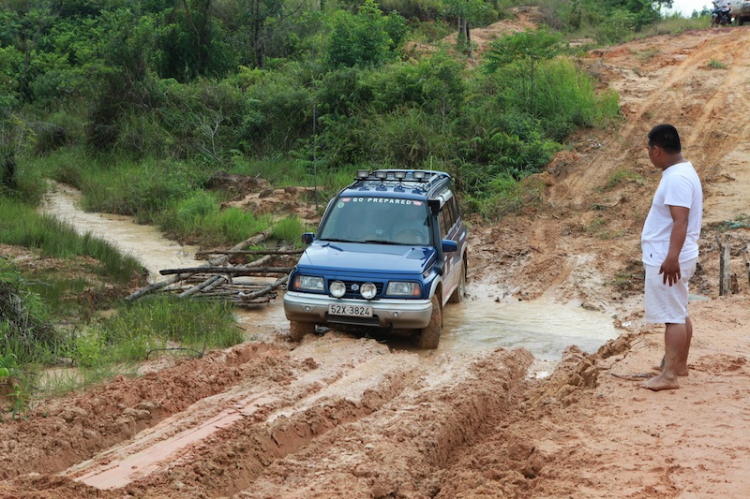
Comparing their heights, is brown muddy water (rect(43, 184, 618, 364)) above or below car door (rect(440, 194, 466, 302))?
below

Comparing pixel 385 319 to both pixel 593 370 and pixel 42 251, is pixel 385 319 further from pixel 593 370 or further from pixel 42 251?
pixel 42 251

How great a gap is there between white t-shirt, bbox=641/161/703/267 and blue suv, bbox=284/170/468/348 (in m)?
3.53

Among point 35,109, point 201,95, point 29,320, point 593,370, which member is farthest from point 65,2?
point 593,370

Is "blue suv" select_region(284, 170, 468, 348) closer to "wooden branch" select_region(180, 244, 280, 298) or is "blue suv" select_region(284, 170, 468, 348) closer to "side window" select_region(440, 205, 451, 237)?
"side window" select_region(440, 205, 451, 237)

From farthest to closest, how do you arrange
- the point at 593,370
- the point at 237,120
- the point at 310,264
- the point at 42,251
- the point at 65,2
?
1. the point at 65,2
2. the point at 237,120
3. the point at 42,251
4. the point at 310,264
5. the point at 593,370

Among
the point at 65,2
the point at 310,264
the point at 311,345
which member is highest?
the point at 65,2

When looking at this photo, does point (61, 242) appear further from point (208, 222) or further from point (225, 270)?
point (225, 270)

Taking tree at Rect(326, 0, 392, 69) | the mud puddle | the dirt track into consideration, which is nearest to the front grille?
the dirt track

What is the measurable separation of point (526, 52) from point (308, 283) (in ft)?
44.9

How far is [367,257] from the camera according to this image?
9734 mm

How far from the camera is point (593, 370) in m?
7.44

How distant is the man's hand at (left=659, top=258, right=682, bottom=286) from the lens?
6043mm

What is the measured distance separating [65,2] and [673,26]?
23682 millimetres

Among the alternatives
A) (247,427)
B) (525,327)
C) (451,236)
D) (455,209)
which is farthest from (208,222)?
(247,427)
